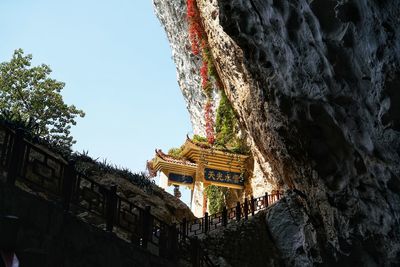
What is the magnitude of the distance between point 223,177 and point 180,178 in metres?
2.44

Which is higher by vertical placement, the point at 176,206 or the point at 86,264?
the point at 176,206

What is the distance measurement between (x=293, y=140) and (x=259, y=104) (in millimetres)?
3238

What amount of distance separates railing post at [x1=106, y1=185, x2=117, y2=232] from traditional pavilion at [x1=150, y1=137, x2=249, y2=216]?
1270cm

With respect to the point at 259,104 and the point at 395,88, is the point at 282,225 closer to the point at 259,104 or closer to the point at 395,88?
the point at 259,104

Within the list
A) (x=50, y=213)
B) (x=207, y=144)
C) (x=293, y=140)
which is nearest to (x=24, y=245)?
(x=50, y=213)

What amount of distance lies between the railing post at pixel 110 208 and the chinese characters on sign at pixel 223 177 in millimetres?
12701

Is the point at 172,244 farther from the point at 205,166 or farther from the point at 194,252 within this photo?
the point at 205,166

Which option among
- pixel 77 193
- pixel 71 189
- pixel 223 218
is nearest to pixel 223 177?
pixel 223 218

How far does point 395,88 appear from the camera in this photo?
505 centimetres

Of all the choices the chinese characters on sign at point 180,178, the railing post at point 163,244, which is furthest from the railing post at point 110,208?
the chinese characters on sign at point 180,178

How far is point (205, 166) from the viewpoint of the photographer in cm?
2025

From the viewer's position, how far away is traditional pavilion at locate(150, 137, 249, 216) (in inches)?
795

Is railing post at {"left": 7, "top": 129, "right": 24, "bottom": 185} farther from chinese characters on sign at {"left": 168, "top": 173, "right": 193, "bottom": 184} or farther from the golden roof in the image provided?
chinese characters on sign at {"left": 168, "top": 173, "right": 193, "bottom": 184}

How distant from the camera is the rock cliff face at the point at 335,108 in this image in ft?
17.6
